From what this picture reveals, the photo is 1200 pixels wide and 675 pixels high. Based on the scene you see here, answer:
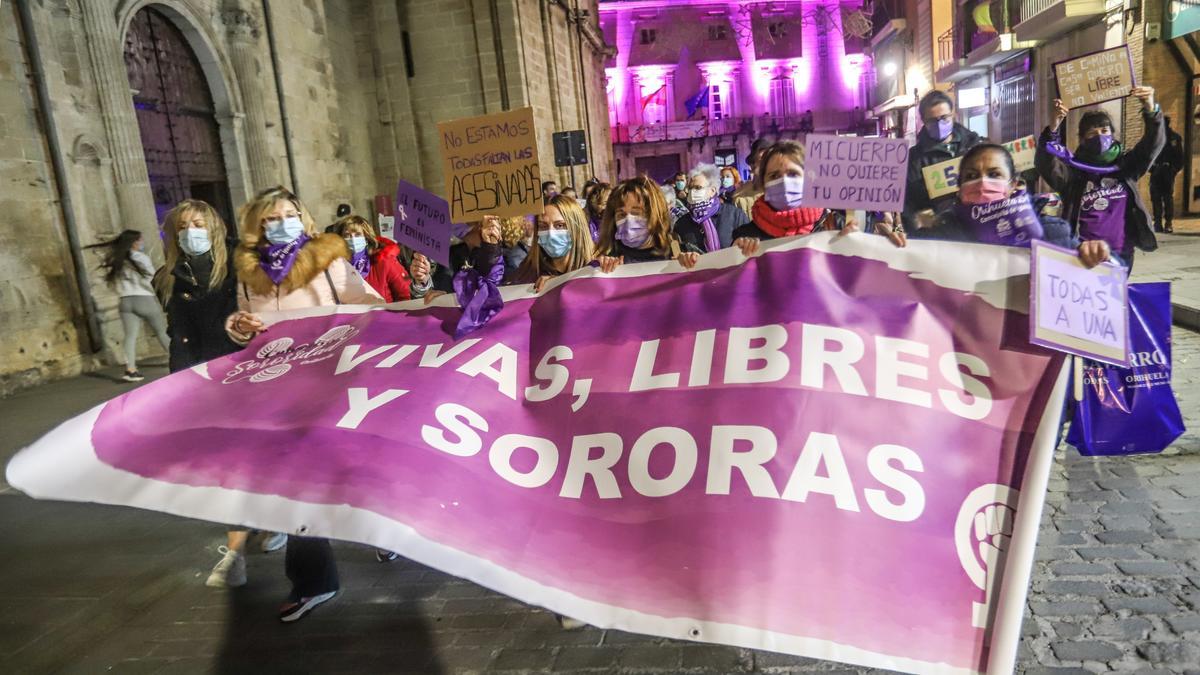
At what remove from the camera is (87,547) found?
14.4ft

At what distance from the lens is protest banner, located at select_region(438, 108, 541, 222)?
404cm

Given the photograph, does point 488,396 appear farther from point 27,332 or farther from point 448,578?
point 27,332

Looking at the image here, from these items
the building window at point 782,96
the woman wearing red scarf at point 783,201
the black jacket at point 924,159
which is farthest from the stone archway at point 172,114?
the building window at point 782,96

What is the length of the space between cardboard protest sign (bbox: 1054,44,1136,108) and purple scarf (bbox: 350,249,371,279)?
19.0 ft

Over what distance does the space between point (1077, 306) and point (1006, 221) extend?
1.22m

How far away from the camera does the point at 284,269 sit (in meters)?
3.59

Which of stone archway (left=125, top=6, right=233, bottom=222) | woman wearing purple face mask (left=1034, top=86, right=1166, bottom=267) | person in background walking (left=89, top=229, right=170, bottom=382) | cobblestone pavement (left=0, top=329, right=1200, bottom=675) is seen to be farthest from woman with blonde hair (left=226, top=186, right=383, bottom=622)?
stone archway (left=125, top=6, right=233, bottom=222)

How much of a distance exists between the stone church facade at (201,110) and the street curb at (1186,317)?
39.2 ft

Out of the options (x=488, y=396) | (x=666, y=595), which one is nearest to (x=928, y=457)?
(x=666, y=595)

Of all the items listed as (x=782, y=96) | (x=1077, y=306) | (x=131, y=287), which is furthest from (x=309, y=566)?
(x=782, y=96)

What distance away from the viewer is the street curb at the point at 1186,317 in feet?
23.2

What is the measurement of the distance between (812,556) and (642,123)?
4787 centimetres

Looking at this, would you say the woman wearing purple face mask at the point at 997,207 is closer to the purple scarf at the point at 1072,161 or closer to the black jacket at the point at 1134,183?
the black jacket at the point at 1134,183

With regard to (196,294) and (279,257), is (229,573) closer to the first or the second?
(196,294)
